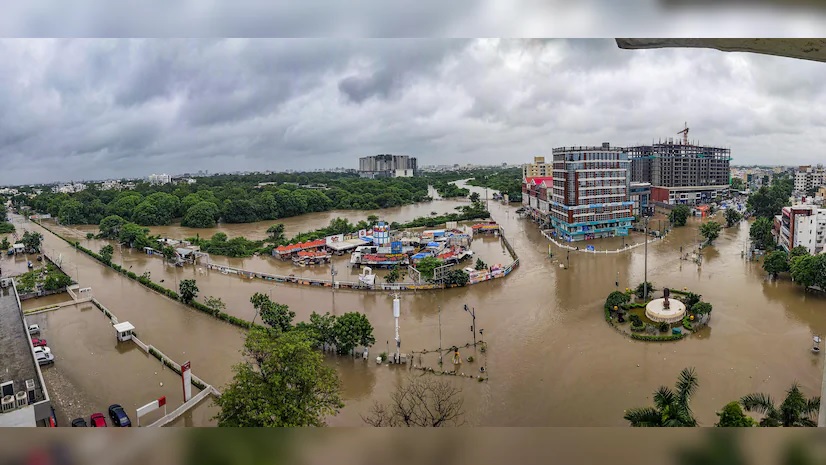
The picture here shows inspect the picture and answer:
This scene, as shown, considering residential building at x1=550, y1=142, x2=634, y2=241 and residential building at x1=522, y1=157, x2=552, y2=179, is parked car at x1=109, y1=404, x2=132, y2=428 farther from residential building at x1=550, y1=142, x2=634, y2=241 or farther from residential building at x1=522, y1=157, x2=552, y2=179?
residential building at x1=522, y1=157, x2=552, y2=179

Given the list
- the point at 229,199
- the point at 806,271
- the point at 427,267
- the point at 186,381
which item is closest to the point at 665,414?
the point at 186,381

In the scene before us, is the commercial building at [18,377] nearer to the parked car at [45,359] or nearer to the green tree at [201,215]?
the parked car at [45,359]

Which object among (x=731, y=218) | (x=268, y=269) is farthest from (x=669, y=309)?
(x=731, y=218)

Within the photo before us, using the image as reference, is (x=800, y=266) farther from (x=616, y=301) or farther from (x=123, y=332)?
(x=123, y=332)

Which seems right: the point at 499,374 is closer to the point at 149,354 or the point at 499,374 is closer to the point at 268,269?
the point at 149,354

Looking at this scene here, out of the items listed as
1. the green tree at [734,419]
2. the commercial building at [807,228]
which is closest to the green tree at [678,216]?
the commercial building at [807,228]

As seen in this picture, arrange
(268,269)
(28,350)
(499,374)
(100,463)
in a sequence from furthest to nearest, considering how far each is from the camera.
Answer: (268,269), (499,374), (28,350), (100,463)

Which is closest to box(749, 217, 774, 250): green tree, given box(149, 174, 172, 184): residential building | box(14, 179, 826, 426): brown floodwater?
box(14, 179, 826, 426): brown floodwater
